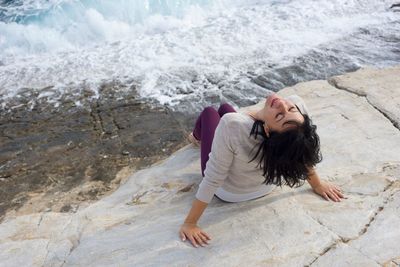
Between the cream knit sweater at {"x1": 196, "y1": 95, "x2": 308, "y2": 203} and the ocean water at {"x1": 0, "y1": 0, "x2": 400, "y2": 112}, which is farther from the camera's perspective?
the ocean water at {"x1": 0, "y1": 0, "x2": 400, "y2": 112}

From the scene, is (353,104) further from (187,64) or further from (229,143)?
(187,64)

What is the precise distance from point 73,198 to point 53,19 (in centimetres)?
675

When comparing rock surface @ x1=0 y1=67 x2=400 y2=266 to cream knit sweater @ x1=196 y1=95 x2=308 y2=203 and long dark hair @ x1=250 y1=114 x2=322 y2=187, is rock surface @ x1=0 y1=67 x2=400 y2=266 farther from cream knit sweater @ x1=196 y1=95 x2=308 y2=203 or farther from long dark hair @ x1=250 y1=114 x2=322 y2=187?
long dark hair @ x1=250 y1=114 x2=322 y2=187

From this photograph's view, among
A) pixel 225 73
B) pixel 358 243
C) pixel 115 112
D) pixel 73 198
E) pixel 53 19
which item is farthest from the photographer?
pixel 53 19

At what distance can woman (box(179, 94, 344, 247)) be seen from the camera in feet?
7.86

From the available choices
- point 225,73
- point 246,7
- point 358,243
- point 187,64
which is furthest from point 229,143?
point 246,7

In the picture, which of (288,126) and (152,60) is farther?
(152,60)

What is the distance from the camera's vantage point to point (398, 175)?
3168 millimetres

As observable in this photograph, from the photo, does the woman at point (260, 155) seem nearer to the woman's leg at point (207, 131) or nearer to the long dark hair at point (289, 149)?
the long dark hair at point (289, 149)

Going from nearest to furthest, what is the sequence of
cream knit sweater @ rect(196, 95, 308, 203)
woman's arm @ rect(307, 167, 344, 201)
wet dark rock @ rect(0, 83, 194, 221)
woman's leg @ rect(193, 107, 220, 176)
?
cream knit sweater @ rect(196, 95, 308, 203), woman's arm @ rect(307, 167, 344, 201), woman's leg @ rect(193, 107, 220, 176), wet dark rock @ rect(0, 83, 194, 221)

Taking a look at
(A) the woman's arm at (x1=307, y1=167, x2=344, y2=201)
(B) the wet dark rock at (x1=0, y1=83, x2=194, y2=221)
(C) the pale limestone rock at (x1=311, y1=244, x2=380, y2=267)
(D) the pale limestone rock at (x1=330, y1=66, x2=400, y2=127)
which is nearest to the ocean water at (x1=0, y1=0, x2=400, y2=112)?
(B) the wet dark rock at (x1=0, y1=83, x2=194, y2=221)

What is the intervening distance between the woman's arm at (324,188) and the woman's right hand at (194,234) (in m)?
0.83

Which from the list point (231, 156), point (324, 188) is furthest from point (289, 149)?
point (324, 188)

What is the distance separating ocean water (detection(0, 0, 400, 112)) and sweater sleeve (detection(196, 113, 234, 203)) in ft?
8.88
